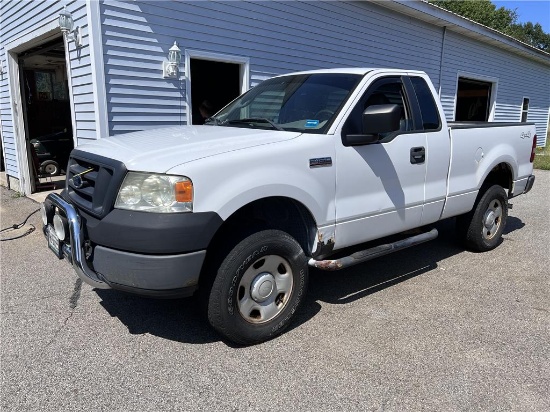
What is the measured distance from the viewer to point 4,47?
9.03 meters

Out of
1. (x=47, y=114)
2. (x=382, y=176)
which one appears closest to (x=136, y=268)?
(x=382, y=176)

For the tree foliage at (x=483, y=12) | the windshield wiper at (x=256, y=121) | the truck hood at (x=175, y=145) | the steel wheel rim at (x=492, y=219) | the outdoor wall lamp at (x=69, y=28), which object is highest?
the tree foliage at (x=483, y=12)

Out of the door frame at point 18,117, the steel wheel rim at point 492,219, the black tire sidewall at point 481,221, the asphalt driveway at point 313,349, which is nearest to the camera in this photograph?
the asphalt driveway at point 313,349

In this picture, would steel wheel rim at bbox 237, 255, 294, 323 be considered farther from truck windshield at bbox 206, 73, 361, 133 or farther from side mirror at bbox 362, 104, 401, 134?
side mirror at bbox 362, 104, 401, 134

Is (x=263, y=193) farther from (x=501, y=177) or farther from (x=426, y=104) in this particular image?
(x=501, y=177)

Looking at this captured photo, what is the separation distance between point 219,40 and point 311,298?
5275 mm

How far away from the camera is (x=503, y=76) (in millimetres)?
16906

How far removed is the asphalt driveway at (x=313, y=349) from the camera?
8.58 ft

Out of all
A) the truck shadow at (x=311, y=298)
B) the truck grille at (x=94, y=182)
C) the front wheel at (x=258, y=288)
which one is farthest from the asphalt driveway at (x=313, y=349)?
the truck grille at (x=94, y=182)

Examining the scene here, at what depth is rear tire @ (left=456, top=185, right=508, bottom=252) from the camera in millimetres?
5117

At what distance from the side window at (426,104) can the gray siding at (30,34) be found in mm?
4635

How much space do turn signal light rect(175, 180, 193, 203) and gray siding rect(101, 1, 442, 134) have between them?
4425mm

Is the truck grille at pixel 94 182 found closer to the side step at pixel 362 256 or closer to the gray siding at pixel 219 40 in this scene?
the side step at pixel 362 256

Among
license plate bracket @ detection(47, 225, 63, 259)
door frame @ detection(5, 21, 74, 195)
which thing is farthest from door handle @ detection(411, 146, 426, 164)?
door frame @ detection(5, 21, 74, 195)
